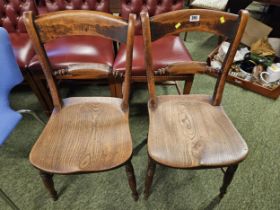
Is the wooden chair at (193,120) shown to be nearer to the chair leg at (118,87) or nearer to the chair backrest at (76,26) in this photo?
the chair backrest at (76,26)

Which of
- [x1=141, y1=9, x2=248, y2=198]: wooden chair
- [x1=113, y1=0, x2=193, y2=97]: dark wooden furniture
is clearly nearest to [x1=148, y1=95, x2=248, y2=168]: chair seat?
[x1=141, y1=9, x2=248, y2=198]: wooden chair

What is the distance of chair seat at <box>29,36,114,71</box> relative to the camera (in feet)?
3.83

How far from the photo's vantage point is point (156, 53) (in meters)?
1.19

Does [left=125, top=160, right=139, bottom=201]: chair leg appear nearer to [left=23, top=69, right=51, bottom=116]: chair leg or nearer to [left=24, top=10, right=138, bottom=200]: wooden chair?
[left=24, top=10, right=138, bottom=200]: wooden chair

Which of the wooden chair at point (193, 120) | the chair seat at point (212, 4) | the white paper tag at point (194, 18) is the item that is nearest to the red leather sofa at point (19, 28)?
the wooden chair at point (193, 120)

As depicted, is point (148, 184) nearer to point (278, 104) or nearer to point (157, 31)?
point (157, 31)

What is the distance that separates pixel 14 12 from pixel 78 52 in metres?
0.60

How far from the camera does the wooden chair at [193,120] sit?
75cm

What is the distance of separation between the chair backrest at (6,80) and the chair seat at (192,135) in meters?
0.63

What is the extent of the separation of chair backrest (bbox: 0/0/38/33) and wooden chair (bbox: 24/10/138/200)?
0.72 m

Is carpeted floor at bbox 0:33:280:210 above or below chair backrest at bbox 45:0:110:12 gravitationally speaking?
below

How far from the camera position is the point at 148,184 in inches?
38.2

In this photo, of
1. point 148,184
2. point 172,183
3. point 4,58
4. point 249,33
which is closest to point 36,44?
point 4,58

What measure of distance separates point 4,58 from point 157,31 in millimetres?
677
